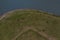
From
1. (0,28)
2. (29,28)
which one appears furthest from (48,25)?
(0,28)

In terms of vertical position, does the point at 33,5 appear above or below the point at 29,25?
above

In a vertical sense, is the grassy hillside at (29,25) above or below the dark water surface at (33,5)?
below

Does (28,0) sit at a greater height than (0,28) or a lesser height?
greater

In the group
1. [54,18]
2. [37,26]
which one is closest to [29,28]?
[37,26]

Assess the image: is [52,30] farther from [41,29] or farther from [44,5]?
[44,5]

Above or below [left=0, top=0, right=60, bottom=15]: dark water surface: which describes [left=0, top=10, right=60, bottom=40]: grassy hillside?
below

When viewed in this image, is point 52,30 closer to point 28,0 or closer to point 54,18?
point 54,18
